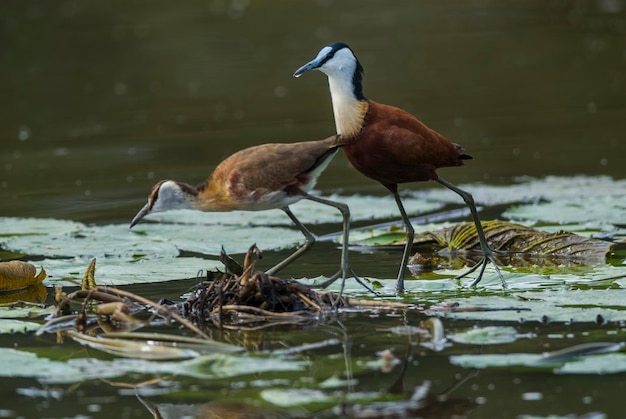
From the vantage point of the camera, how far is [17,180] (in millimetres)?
13359

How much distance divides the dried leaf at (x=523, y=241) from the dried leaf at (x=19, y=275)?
293 cm

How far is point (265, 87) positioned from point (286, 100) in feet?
4.18

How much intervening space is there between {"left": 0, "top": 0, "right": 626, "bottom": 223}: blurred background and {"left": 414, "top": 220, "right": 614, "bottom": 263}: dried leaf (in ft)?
10.1

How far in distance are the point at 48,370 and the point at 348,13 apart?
76.1 feet

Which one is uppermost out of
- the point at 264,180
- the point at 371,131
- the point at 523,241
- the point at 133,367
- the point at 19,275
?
the point at 371,131

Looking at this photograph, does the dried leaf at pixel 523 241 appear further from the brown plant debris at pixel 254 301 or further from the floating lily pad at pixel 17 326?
the floating lily pad at pixel 17 326

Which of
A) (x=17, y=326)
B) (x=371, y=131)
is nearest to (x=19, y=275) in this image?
(x=17, y=326)

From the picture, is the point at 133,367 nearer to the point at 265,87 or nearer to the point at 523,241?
the point at 523,241

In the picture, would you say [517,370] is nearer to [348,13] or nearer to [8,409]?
[8,409]

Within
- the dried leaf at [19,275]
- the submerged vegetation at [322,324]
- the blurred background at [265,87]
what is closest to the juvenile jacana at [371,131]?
the submerged vegetation at [322,324]

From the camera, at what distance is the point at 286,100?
1847cm

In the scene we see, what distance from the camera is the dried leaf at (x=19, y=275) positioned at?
7867mm

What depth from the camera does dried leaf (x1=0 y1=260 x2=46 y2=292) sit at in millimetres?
7867

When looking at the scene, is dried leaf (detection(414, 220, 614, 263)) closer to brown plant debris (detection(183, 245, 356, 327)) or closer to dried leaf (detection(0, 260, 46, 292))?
brown plant debris (detection(183, 245, 356, 327))
